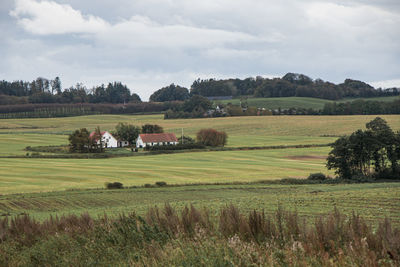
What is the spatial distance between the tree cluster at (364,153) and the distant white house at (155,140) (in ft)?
176

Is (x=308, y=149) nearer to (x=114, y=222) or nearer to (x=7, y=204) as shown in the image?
(x=7, y=204)

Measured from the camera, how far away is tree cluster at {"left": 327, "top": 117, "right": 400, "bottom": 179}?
51156mm

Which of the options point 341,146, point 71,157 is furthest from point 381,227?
point 71,157

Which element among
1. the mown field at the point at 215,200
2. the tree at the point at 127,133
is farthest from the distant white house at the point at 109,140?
the mown field at the point at 215,200

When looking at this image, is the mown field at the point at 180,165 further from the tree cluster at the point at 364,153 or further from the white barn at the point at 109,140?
the white barn at the point at 109,140

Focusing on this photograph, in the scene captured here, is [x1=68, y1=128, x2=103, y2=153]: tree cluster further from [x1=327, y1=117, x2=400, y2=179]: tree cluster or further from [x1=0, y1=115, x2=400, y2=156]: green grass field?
[x1=327, y1=117, x2=400, y2=179]: tree cluster

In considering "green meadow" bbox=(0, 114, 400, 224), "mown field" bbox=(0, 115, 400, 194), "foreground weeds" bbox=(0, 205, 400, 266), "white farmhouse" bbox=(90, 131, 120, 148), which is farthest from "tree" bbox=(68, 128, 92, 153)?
"foreground weeds" bbox=(0, 205, 400, 266)

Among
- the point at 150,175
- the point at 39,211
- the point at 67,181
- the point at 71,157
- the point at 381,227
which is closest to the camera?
the point at 381,227

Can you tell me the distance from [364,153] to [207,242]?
4436 cm

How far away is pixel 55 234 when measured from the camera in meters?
15.4

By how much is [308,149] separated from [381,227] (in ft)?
252

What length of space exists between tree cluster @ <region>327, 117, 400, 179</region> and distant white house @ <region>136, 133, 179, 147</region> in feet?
176

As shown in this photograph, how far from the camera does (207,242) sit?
35.7 ft

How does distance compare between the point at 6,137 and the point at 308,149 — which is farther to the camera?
the point at 6,137
